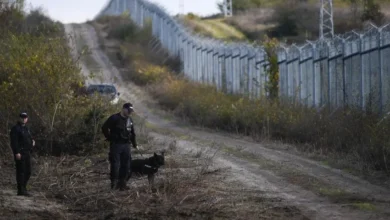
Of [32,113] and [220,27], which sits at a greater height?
[220,27]

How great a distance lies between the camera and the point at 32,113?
21.3m

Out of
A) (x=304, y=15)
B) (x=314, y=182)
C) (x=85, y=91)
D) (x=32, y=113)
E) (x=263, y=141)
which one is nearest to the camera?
(x=314, y=182)

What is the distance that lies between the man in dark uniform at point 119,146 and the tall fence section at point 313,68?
7.53 metres

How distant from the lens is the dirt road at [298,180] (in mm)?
13391

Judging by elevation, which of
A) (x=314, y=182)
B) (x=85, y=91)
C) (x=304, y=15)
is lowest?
(x=314, y=182)

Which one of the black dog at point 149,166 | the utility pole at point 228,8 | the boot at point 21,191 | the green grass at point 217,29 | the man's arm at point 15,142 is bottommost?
the boot at point 21,191

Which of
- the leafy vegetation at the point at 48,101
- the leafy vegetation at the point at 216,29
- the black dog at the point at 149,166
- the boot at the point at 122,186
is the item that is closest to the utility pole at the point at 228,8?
the leafy vegetation at the point at 216,29

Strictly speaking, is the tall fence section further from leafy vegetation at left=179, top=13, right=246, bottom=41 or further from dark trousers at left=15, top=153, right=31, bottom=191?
leafy vegetation at left=179, top=13, right=246, bottom=41

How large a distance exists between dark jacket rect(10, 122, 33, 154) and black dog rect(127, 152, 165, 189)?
1.81m

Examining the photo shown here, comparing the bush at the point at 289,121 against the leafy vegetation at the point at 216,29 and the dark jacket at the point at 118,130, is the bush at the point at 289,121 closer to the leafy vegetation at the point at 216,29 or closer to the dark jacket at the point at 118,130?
the dark jacket at the point at 118,130

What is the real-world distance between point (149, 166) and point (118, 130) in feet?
2.65

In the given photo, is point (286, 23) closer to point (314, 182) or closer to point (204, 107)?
point (204, 107)

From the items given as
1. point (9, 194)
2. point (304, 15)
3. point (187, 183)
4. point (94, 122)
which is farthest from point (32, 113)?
point (304, 15)

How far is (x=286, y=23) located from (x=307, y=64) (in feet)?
81.4
